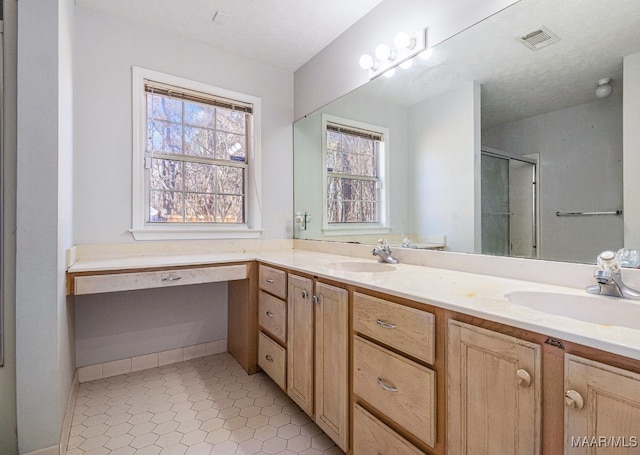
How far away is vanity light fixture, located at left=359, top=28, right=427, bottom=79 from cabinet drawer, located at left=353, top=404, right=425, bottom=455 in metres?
1.81

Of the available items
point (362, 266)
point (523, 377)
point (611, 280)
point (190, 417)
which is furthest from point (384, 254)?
point (190, 417)

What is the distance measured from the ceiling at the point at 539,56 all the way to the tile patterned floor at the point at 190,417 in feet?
5.82

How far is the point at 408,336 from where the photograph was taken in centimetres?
103

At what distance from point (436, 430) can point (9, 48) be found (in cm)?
210

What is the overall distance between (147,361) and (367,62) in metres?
2.55

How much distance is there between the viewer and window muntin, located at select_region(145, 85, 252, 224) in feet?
7.58

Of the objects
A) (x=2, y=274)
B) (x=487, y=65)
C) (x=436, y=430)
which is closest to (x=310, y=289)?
(x=436, y=430)

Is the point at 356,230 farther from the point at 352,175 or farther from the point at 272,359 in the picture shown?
the point at 272,359

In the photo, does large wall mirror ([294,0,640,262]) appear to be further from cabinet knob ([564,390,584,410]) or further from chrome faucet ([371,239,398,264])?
cabinet knob ([564,390,584,410])

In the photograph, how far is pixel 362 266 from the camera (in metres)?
1.90

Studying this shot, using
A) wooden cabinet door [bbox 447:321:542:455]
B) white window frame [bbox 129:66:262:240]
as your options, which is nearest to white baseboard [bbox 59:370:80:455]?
white window frame [bbox 129:66:262:240]

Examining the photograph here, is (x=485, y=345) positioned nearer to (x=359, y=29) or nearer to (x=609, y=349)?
(x=609, y=349)

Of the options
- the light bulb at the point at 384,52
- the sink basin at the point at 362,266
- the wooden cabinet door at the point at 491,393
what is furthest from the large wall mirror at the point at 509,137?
the wooden cabinet door at the point at 491,393

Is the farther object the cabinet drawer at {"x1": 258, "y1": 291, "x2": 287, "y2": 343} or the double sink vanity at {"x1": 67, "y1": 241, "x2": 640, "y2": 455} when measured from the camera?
the cabinet drawer at {"x1": 258, "y1": 291, "x2": 287, "y2": 343}
